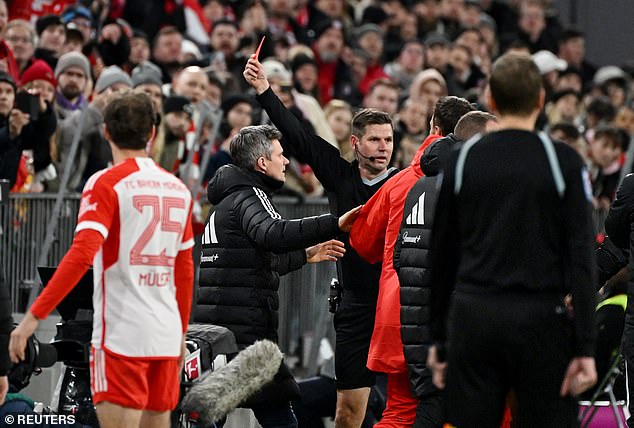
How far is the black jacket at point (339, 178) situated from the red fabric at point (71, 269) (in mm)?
2930

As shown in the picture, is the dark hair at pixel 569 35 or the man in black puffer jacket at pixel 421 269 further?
the dark hair at pixel 569 35

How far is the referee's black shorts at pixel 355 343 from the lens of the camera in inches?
338

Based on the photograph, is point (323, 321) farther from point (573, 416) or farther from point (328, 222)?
point (573, 416)

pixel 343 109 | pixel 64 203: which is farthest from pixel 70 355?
pixel 343 109

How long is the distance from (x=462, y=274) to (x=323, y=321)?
637 centimetres

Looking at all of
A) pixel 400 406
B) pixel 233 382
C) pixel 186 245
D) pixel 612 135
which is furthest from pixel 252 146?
pixel 612 135

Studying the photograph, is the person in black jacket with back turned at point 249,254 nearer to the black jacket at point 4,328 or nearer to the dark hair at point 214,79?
the black jacket at point 4,328

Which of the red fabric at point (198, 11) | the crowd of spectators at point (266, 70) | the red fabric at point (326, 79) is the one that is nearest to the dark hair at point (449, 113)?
the crowd of spectators at point (266, 70)

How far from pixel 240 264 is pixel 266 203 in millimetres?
386

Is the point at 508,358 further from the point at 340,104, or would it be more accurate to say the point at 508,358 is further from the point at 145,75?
the point at 340,104

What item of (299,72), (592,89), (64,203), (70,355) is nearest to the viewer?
(70,355)

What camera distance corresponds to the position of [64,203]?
34.5 feet

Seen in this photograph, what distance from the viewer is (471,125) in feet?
24.0

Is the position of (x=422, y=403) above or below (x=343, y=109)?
below
